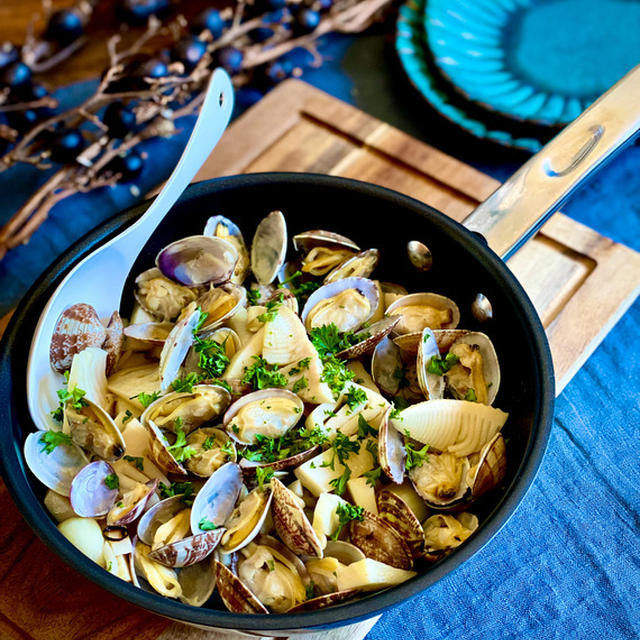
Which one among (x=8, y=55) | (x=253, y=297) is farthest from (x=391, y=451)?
(x=8, y=55)

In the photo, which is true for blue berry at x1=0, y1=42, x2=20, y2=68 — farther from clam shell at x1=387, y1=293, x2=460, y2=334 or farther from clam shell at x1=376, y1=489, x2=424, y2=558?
clam shell at x1=376, y1=489, x2=424, y2=558

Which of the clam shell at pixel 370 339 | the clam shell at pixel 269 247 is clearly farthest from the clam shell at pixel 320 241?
the clam shell at pixel 370 339

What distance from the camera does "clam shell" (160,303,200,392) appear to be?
0.96 metres

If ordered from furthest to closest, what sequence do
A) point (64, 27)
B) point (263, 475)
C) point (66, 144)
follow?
1. point (64, 27)
2. point (66, 144)
3. point (263, 475)

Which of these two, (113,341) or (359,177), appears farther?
(359,177)

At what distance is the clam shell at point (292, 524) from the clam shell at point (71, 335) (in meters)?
0.34

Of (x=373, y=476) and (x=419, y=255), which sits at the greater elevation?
(x=419, y=255)

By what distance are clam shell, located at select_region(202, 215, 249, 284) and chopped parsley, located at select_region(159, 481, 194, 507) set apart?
1.12 ft

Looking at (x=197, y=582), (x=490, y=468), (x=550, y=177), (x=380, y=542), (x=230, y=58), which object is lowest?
(x=197, y=582)

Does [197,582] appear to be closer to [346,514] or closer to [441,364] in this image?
[346,514]

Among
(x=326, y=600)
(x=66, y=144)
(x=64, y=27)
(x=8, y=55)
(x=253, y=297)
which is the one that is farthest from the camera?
(x=64, y=27)

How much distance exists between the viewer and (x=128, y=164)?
1423 mm

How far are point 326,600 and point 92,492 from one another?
32 cm

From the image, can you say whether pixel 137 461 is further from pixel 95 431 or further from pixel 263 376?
pixel 263 376
